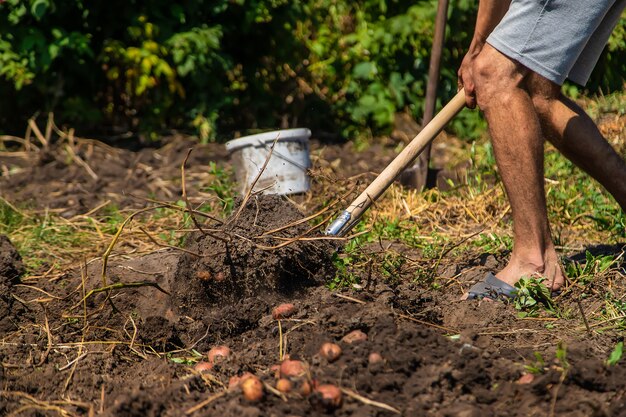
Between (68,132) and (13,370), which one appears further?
(68,132)

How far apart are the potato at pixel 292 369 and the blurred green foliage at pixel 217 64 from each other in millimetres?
3759

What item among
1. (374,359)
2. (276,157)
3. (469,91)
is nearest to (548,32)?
(469,91)

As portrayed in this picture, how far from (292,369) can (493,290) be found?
1.16m

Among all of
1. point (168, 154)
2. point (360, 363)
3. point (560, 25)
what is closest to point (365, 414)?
point (360, 363)

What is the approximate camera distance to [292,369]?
8.09ft

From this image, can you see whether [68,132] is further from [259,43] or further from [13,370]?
[13,370]

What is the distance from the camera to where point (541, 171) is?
11.0ft

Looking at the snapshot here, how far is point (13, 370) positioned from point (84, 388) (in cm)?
32

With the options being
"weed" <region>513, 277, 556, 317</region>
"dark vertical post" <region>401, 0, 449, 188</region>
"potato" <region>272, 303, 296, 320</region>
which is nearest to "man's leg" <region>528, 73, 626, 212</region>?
"weed" <region>513, 277, 556, 317</region>

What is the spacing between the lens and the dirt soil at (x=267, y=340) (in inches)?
92.6

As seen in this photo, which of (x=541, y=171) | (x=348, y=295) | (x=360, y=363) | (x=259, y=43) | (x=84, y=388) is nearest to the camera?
(x=360, y=363)

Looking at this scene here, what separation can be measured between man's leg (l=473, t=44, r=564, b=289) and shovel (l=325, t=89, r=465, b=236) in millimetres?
172

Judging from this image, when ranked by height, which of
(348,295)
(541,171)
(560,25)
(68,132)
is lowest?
(68,132)

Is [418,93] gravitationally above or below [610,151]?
below
